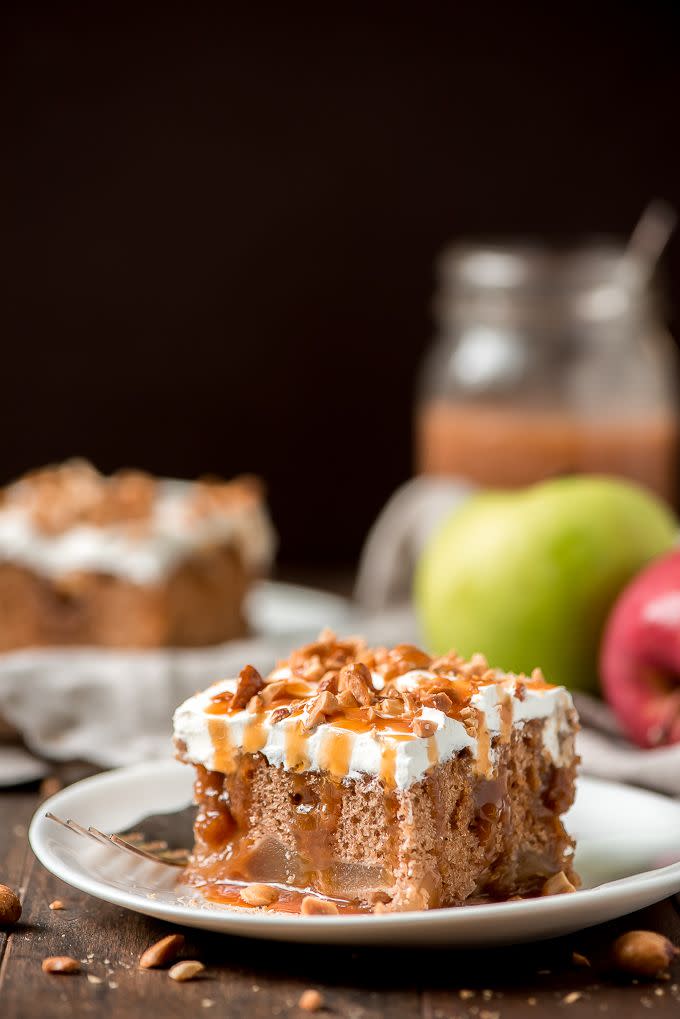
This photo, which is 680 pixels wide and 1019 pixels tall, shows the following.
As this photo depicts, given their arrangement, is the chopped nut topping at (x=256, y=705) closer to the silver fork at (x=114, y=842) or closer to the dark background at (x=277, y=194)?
the silver fork at (x=114, y=842)

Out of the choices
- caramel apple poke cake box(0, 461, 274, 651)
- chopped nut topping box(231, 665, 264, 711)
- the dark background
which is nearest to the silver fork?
chopped nut topping box(231, 665, 264, 711)

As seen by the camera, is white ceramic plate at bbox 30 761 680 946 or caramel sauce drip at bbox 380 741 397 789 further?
caramel sauce drip at bbox 380 741 397 789

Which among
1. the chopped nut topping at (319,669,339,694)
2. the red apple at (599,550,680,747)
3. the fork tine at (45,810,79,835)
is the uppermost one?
the chopped nut topping at (319,669,339,694)

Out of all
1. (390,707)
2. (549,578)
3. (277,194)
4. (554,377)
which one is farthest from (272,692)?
(277,194)

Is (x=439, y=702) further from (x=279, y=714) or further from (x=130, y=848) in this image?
(x=130, y=848)

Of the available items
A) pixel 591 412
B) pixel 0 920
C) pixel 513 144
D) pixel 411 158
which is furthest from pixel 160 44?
pixel 0 920

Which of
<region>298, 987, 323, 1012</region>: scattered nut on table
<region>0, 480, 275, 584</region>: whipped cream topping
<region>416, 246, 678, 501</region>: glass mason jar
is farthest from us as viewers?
<region>416, 246, 678, 501</region>: glass mason jar

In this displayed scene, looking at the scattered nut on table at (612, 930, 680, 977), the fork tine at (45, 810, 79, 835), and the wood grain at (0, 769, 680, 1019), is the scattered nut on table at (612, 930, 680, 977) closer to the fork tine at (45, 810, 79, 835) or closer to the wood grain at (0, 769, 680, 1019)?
the wood grain at (0, 769, 680, 1019)
